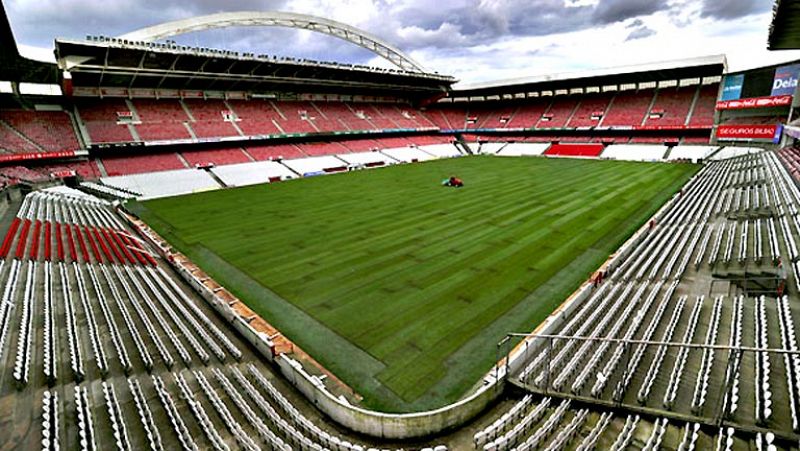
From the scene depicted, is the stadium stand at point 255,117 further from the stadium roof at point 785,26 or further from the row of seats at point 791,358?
the row of seats at point 791,358

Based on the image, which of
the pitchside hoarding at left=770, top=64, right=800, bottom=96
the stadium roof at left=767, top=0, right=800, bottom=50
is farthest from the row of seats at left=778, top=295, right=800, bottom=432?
the pitchside hoarding at left=770, top=64, right=800, bottom=96

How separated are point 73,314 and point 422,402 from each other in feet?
30.6

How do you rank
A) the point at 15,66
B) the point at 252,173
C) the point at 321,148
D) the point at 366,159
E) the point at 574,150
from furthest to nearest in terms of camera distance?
the point at 574,150 → the point at 321,148 → the point at 366,159 → the point at 252,173 → the point at 15,66

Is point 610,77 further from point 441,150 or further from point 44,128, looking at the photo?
point 44,128

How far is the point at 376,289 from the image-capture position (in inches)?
487

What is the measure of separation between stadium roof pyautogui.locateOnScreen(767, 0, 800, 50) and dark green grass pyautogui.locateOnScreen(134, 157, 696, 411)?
9964 mm

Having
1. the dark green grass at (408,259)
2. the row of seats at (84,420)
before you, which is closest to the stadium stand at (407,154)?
the dark green grass at (408,259)

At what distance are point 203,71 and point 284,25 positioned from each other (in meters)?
16.8

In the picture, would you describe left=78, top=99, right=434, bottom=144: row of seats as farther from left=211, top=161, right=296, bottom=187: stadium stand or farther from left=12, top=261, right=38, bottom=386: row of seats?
left=12, top=261, right=38, bottom=386: row of seats

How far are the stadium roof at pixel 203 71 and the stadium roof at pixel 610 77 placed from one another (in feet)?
34.3

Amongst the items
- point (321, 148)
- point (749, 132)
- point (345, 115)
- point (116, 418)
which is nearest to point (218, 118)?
point (321, 148)

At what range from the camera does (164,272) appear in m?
14.3

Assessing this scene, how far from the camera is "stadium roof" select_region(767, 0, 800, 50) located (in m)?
18.8

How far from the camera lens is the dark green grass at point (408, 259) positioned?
354 inches
